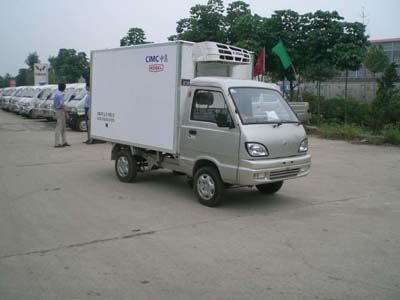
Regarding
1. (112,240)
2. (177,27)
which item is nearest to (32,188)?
(112,240)

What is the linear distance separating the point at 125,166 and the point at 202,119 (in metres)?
2.55

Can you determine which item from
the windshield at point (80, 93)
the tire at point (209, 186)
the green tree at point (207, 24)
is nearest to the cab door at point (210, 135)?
the tire at point (209, 186)

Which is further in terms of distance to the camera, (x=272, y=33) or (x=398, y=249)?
(x=272, y=33)

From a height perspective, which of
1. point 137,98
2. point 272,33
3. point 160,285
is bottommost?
point 160,285

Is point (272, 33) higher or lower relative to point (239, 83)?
higher

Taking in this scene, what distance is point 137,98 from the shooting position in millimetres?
8859

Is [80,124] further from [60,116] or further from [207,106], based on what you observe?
[207,106]

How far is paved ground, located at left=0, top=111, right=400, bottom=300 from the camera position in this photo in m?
4.52

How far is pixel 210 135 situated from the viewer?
24.7ft

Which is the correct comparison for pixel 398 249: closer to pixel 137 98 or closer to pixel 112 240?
pixel 112 240

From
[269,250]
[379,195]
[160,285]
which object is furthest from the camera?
A: [379,195]

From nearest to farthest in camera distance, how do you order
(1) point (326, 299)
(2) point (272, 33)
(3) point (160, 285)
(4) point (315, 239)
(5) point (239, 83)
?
(1) point (326, 299) < (3) point (160, 285) < (4) point (315, 239) < (5) point (239, 83) < (2) point (272, 33)

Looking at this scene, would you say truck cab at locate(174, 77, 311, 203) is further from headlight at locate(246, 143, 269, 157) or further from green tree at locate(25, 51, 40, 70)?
green tree at locate(25, 51, 40, 70)

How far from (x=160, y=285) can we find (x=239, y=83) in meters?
4.13
